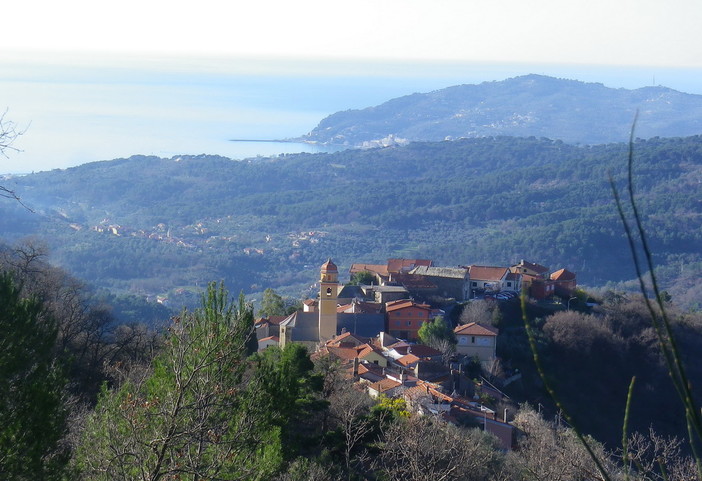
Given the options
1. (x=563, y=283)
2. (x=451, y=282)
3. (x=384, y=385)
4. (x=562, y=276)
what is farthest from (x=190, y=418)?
(x=562, y=276)

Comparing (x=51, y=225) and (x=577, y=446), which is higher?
(x=577, y=446)

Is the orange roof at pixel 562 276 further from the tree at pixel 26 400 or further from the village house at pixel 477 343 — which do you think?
the tree at pixel 26 400

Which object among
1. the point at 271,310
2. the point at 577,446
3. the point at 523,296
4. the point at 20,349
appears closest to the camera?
the point at 523,296

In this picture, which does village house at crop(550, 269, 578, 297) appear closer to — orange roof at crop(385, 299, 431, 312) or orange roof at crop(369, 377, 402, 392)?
orange roof at crop(385, 299, 431, 312)

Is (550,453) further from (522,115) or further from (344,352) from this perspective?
(522,115)

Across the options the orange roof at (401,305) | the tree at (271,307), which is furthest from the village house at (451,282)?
the tree at (271,307)

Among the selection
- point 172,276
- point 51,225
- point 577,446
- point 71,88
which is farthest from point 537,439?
point 71,88

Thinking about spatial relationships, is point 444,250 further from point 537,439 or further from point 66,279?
point 537,439
